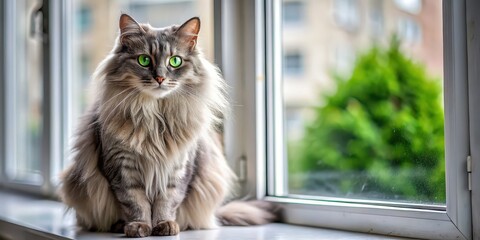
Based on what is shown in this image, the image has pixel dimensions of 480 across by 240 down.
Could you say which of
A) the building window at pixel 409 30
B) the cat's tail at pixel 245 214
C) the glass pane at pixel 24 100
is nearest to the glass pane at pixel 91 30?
the glass pane at pixel 24 100

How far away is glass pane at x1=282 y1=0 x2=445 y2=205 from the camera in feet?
8.26

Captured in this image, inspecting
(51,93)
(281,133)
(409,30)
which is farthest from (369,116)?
(51,93)

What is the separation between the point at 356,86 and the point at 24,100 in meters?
1.80

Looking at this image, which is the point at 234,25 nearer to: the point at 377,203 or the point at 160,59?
the point at 160,59

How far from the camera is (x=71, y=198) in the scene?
1.59m

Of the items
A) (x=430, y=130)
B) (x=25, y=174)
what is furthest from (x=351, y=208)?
(x=25, y=174)

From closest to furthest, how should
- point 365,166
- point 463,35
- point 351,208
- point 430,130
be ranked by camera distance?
point 463,35 → point 351,208 → point 430,130 → point 365,166

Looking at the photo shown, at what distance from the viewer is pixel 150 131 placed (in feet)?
4.68

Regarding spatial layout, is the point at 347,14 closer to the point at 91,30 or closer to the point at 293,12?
the point at 293,12

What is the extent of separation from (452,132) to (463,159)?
6 cm

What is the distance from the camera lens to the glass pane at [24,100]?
9.42 feet

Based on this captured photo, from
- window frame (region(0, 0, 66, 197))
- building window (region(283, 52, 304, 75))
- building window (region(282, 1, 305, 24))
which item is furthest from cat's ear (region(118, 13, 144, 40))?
window frame (region(0, 0, 66, 197))

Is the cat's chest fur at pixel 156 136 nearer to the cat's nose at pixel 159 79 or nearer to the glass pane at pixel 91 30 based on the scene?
the cat's nose at pixel 159 79

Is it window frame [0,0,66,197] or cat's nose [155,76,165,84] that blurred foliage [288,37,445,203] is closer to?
window frame [0,0,66,197]
